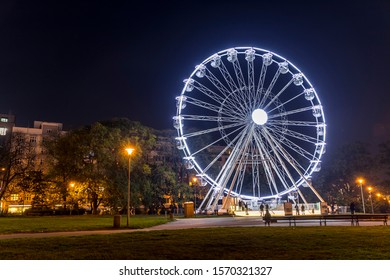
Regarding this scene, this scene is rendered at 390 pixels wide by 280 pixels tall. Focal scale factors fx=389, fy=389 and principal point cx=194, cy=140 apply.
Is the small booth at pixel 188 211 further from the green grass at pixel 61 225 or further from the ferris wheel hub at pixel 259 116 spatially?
the ferris wheel hub at pixel 259 116

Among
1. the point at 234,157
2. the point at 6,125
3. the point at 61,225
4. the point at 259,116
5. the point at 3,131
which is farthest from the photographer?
the point at 6,125

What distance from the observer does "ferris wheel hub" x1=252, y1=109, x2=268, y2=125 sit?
37062mm

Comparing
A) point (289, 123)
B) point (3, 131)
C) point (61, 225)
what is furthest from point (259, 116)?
point (3, 131)

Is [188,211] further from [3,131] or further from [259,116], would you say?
[3,131]

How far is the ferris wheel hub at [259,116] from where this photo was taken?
122ft

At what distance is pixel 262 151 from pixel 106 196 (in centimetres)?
2084

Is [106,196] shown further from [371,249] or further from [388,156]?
[388,156]

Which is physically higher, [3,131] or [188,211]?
[3,131]

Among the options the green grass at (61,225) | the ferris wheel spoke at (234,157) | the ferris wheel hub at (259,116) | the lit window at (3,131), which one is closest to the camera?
the green grass at (61,225)

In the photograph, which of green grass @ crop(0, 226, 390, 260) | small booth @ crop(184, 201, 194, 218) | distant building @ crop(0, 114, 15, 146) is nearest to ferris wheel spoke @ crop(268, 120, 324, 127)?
small booth @ crop(184, 201, 194, 218)

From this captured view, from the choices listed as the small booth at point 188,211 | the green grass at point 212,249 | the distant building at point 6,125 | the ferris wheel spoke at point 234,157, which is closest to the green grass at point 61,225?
the green grass at point 212,249

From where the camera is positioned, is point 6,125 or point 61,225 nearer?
point 61,225

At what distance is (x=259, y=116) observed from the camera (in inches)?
1465
